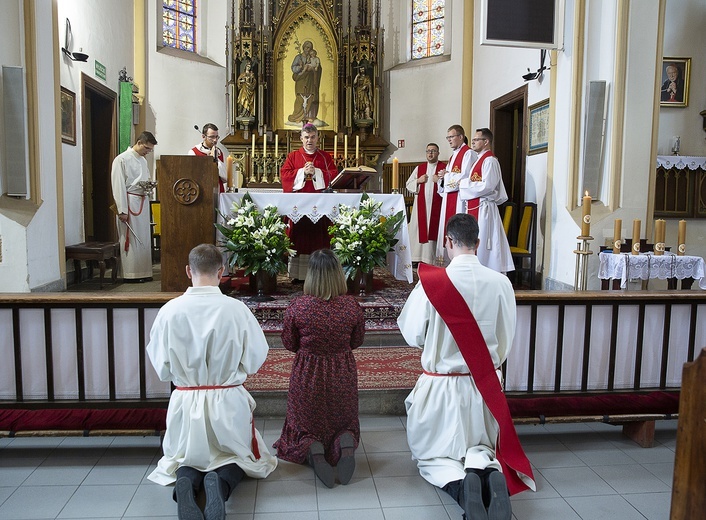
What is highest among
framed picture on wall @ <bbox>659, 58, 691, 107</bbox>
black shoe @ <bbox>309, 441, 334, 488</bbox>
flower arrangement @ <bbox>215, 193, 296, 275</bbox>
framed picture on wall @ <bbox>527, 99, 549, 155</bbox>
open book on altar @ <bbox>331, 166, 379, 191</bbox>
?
framed picture on wall @ <bbox>659, 58, 691, 107</bbox>

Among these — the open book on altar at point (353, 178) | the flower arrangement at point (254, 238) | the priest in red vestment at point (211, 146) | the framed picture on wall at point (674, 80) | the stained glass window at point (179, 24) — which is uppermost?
the stained glass window at point (179, 24)

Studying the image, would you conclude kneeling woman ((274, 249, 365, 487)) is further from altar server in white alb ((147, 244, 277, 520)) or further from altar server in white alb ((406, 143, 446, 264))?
altar server in white alb ((406, 143, 446, 264))

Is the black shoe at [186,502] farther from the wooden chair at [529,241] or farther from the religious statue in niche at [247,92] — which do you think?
the religious statue in niche at [247,92]

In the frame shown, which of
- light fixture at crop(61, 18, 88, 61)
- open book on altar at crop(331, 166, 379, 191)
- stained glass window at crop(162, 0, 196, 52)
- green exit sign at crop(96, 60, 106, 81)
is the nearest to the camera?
open book on altar at crop(331, 166, 379, 191)

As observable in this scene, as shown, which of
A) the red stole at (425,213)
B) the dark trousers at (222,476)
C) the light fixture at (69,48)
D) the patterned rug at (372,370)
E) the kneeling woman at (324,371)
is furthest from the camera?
the red stole at (425,213)

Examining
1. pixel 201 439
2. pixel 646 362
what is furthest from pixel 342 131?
pixel 201 439

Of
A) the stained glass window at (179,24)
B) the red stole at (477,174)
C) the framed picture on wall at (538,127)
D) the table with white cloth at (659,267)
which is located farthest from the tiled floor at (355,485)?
the stained glass window at (179,24)

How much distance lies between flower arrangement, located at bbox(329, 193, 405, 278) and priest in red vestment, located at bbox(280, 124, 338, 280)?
0.74 meters

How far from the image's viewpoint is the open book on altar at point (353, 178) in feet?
17.7

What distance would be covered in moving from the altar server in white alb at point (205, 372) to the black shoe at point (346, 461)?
44 cm

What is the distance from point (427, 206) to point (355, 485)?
5783 millimetres

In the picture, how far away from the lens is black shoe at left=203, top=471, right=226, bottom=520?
2350mm

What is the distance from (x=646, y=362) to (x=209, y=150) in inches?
193

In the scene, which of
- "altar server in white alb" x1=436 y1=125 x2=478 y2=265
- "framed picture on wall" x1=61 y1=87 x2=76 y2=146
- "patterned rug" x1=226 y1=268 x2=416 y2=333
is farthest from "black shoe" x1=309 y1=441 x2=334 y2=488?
"framed picture on wall" x1=61 y1=87 x2=76 y2=146
